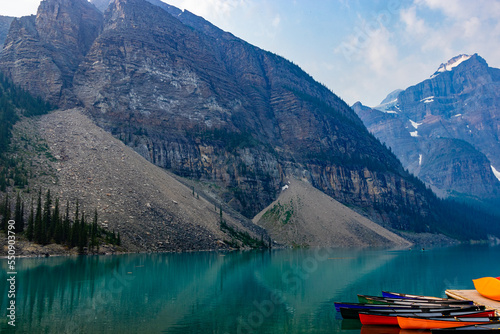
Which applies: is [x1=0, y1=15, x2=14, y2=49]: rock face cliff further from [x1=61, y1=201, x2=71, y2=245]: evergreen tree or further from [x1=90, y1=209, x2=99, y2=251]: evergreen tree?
[x1=90, y1=209, x2=99, y2=251]: evergreen tree

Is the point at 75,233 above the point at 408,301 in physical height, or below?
above

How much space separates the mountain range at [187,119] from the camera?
130m

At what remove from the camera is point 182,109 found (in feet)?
496

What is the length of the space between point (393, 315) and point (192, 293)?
19034 millimetres

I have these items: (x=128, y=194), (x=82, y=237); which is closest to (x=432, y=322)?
(x=82, y=237)

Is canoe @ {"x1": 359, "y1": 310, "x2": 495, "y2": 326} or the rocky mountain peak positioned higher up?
the rocky mountain peak

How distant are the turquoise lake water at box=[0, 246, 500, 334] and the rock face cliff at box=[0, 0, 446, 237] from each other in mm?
78242

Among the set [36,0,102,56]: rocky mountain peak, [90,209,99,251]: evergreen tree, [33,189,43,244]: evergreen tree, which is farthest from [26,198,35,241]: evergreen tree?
[36,0,102,56]: rocky mountain peak

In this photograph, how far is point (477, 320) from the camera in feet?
76.5

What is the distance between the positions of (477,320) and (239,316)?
14936 millimetres

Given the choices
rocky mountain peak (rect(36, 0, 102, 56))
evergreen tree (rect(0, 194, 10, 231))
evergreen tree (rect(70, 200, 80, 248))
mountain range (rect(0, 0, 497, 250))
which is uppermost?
rocky mountain peak (rect(36, 0, 102, 56))

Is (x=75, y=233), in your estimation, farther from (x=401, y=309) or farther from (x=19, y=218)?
(x=401, y=309)

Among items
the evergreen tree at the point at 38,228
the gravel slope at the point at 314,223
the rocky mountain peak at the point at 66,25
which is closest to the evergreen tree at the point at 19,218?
the evergreen tree at the point at 38,228

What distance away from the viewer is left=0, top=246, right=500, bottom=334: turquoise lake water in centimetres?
2478
